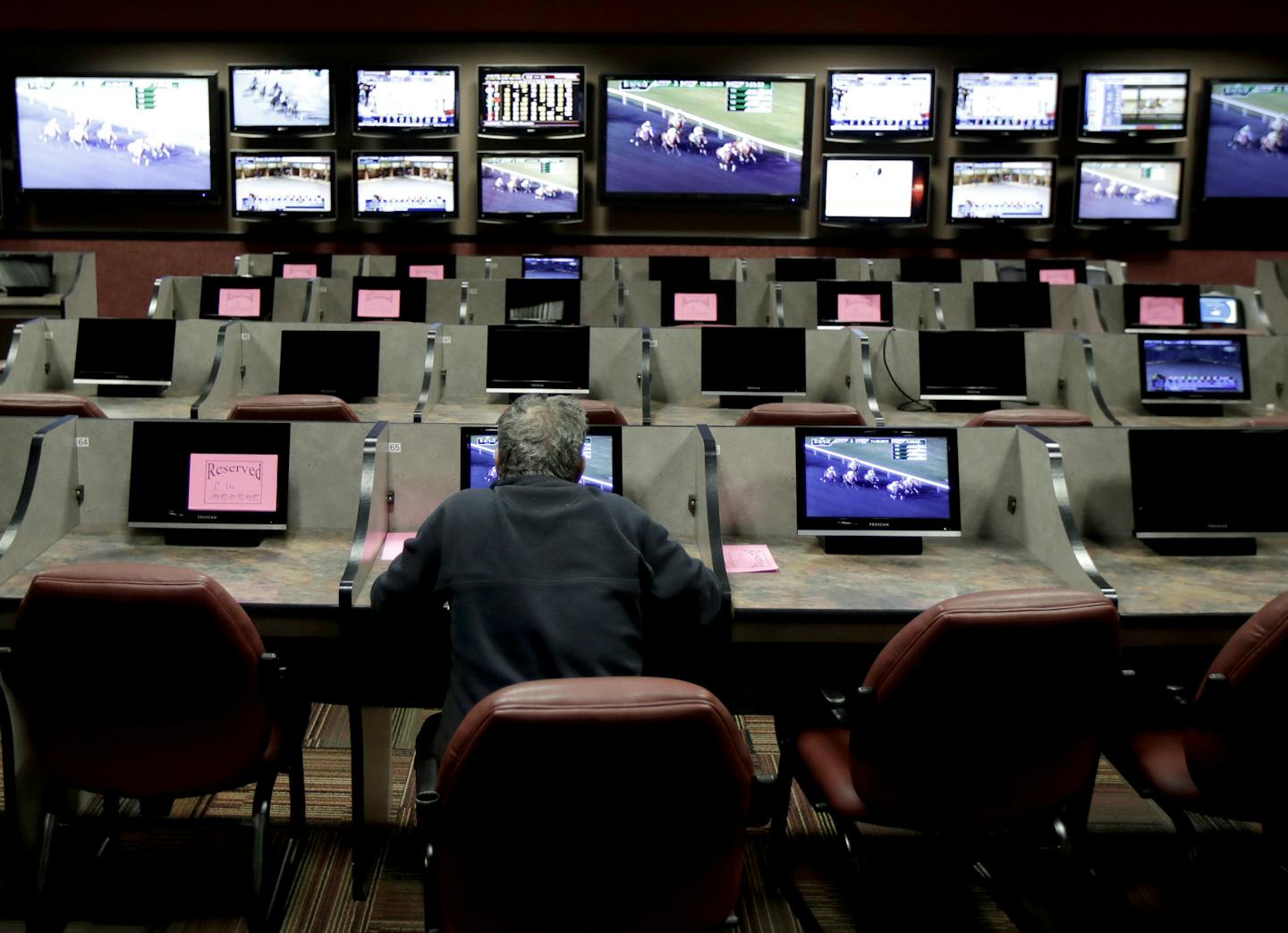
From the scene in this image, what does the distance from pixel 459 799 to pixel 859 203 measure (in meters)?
8.29

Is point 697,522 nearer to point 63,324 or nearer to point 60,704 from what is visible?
point 60,704

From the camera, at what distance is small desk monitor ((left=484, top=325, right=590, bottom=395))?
15.3 ft

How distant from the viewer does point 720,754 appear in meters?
1.42

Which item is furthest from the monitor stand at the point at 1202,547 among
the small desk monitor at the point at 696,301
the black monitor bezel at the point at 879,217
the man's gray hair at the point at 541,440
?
the black monitor bezel at the point at 879,217

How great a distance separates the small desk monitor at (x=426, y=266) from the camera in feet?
26.3

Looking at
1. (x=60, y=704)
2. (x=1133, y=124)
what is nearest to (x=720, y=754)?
(x=60, y=704)

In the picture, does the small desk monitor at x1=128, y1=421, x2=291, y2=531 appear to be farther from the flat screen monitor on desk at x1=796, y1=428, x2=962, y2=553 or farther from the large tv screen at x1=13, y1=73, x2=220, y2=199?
the large tv screen at x1=13, y1=73, x2=220, y2=199

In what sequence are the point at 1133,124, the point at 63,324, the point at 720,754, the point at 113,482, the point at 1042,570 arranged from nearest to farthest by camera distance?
1. the point at 720,754
2. the point at 1042,570
3. the point at 113,482
4. the point at 63,324
5. the point at 1133,124

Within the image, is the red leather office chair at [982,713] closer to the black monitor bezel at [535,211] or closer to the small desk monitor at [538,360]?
the small desk monitor at [538,360]

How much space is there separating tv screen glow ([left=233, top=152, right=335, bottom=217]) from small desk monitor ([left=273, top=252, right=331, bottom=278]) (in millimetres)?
1220

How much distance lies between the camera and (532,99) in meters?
8.92

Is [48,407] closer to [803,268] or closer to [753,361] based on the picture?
[753,361]

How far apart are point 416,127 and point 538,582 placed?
788cm

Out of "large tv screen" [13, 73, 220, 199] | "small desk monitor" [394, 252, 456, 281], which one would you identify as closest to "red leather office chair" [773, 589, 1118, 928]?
"small desk monitor" [394, 252, 456, 281]
